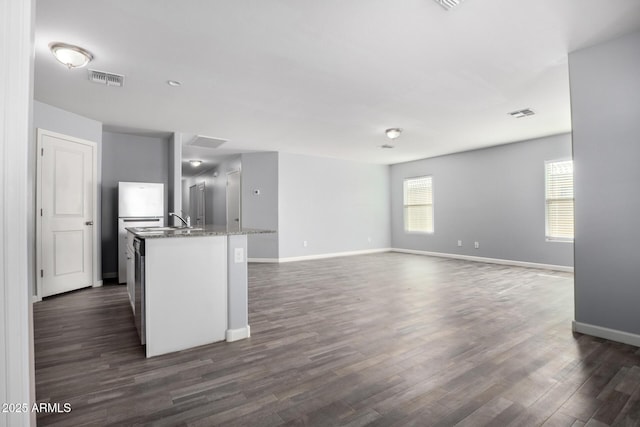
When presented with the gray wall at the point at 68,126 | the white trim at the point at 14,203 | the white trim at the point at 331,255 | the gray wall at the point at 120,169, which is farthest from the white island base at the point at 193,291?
the white trim at the point at 331,255

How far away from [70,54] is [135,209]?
9.25ft

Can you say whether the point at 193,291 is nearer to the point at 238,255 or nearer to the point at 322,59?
the point at 238,255

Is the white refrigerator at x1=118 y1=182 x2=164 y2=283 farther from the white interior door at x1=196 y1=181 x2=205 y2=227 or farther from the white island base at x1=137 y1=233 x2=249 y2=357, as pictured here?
the white interior door at x1=196 y1=181 x2=205 y2=227

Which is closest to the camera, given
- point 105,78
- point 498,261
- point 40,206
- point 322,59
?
point 322,59

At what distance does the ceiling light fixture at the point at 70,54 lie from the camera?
2711mm

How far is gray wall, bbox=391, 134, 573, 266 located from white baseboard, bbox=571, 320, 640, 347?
12.0ft

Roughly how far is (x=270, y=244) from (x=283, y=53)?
5.03 meters

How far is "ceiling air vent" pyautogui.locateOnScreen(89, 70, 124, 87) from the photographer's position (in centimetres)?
323

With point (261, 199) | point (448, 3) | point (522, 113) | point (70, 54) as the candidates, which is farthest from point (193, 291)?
point (522, 113)

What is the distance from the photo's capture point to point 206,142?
629cm

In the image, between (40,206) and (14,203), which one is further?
(40,206)

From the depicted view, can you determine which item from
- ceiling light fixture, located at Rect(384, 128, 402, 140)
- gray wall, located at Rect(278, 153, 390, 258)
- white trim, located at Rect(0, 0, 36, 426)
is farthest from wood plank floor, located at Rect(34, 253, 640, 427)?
gray wall, located at Rect(278, 153, 390, 258)

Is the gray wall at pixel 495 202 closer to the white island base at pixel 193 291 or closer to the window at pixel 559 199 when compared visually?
the window at pixel 559 199

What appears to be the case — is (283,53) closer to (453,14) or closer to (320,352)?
(453,14)
